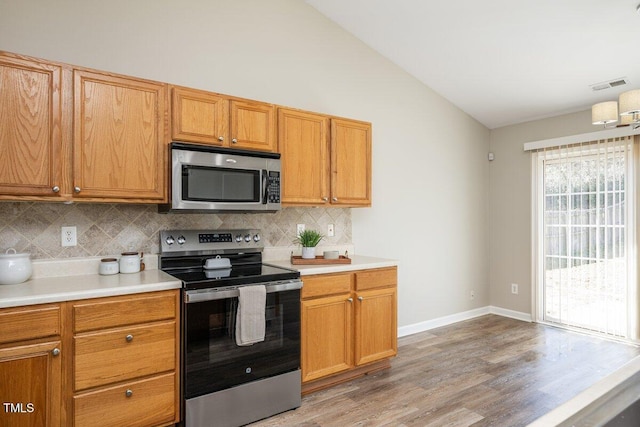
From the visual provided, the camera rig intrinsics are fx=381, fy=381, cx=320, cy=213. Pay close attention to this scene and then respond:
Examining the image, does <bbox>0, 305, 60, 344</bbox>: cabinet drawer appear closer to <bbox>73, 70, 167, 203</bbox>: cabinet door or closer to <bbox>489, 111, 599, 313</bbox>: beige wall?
<bbox>73, 70, 167, 203</bbox>: cabinet door

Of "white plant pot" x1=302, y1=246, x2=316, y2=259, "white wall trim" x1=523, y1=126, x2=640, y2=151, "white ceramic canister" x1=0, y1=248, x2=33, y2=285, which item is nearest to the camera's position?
"white ceramic canister" x1=0, y1=248, x2=33, y2=285

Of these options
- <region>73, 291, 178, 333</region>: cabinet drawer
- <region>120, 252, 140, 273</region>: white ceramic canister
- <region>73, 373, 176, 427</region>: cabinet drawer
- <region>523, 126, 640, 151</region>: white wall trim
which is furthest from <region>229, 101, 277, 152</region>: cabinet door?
<region>523, 126, 640, 151</region>: white wall trim

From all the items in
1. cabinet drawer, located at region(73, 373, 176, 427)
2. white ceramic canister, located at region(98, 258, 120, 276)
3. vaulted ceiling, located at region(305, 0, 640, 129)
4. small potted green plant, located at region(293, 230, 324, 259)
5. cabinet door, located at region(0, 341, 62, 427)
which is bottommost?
cabinet drawer, located at region(73, 373, 176, 427)

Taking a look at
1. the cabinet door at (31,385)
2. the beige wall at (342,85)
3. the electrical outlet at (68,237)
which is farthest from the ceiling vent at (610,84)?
the cabinet door at (31,385)

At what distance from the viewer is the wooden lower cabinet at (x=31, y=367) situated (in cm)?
174

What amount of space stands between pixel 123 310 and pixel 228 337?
1.99 ft

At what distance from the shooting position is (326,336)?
282cm

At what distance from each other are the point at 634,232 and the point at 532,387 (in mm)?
2107

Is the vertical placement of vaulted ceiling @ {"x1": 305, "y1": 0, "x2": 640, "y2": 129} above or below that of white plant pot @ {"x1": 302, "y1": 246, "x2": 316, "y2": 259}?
above

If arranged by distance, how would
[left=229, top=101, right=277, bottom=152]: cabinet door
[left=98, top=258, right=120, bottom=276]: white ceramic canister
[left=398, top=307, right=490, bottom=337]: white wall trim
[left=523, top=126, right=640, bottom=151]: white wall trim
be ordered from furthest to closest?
[left=398, top=307, right=490, bottom=337]: white wall trim
[left=523, top=126, right=640, bottom=151]: white wall trim
[left=229, top=101, right=277, bottom=152]: cabinet door
[left=98, top=258, right=120, bottom=276]: white ceramic canister

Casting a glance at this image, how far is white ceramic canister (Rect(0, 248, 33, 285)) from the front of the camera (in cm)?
204

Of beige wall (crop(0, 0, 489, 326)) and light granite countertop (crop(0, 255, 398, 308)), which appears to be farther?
beige wall (crop(0, 0, 489, 326))

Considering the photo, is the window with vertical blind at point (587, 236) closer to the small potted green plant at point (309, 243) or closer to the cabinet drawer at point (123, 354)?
the small potted green plant at point (309, 243)

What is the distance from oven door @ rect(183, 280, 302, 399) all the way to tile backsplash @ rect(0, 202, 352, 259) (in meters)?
0.75
